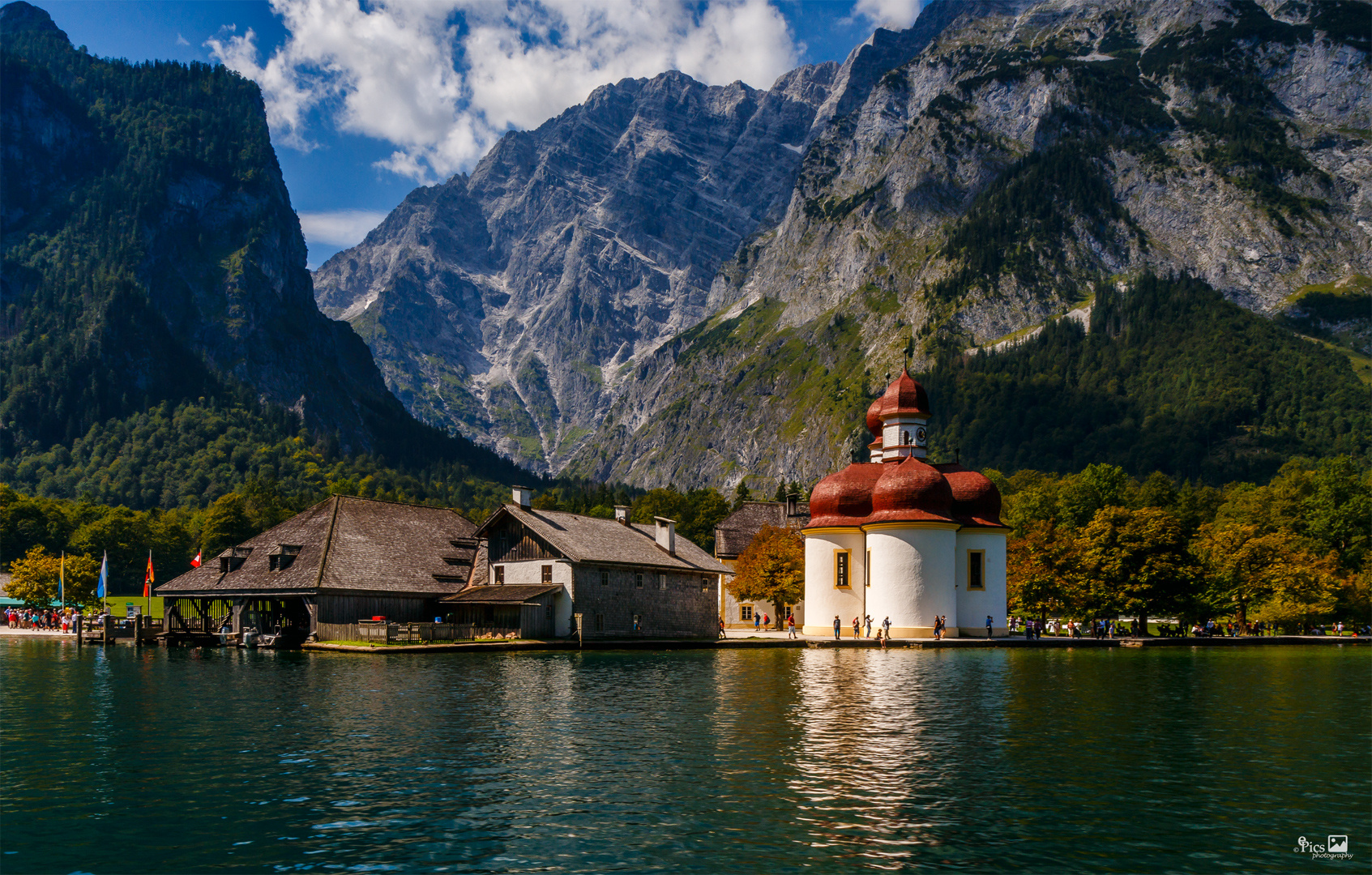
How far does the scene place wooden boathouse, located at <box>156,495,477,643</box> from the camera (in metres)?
73.3

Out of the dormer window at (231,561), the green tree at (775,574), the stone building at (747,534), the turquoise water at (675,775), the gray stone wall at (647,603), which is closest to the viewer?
the turquoise water at (675,775)

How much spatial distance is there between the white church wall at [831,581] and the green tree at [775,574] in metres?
5.67

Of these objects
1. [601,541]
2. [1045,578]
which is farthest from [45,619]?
[1045,578]

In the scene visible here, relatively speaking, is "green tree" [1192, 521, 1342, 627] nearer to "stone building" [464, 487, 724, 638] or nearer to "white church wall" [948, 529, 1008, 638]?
"white church wall" [948, 529, 1008, 638]

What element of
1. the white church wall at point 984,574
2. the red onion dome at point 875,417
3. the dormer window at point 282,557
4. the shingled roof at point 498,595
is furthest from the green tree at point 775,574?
the dormer window at point 282,557

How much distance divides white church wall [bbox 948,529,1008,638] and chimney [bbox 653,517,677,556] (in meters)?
24.4

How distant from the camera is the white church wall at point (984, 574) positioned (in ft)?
271

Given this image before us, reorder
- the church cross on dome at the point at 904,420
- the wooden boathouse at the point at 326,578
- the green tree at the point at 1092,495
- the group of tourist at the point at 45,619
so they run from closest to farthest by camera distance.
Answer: the wooden boathouse at the point at 326,578
the church cross on dome at the point at 904,420
the group of tourist at the point at 45,619
the green tree at the point at 1092,495

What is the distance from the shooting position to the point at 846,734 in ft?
107

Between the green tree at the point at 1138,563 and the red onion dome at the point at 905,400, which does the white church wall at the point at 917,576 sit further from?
the green tree at the point at 1138,563

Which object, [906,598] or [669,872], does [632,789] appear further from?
[906,598]

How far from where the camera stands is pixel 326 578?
73.2m

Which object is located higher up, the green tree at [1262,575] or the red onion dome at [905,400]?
the red onion dome at [905,400]

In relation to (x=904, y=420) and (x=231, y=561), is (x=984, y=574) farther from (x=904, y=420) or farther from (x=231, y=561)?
(x=231, y=561)
